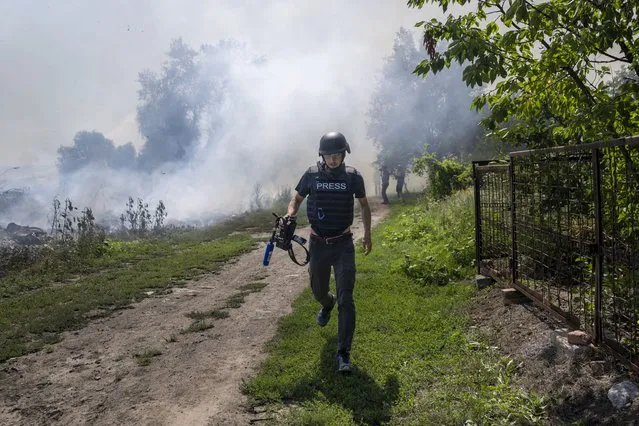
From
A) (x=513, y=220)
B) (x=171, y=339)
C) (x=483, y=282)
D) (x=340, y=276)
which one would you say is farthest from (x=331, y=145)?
(x=483, y=282)

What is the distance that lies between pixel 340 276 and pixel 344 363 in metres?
0.78

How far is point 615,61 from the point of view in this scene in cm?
407

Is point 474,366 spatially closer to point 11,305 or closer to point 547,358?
point 547,358

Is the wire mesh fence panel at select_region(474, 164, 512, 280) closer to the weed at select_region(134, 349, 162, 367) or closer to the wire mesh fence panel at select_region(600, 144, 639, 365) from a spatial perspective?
the wire mesh fence panel at select_region(600, 144, 639, 365)

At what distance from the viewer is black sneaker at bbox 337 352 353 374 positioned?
4.44m

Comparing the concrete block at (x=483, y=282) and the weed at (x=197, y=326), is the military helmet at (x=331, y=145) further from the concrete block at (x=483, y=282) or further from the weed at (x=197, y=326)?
the concrete block at (x=483, y=282)

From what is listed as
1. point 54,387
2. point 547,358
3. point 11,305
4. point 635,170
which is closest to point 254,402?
point 54,387

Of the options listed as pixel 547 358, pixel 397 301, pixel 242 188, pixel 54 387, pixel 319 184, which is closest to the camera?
pixel 547 358

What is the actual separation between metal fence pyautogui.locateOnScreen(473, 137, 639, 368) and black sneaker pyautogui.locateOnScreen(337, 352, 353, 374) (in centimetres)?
183

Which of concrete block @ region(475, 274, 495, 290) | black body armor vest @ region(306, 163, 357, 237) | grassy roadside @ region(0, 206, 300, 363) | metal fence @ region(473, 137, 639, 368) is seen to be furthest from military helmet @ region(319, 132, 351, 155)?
grassy roadside @ region(0, 206, 300, 363)

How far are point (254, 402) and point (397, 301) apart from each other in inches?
115

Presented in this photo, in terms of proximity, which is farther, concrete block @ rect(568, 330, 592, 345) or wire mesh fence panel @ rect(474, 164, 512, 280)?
wire mesh fence panel @ rect(474, 164, 512, 280)

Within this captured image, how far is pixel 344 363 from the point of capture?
177 inches

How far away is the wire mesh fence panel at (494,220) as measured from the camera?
6.26 metres
